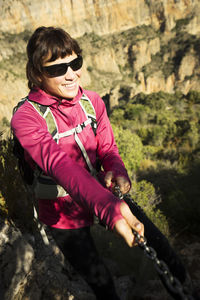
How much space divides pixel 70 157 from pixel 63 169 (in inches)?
8.9

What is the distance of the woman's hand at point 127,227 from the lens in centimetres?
111

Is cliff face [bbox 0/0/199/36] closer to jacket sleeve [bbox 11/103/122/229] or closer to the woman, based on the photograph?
the woman

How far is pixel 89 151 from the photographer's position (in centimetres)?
180

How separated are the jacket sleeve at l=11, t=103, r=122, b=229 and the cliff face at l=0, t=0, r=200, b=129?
174 feet

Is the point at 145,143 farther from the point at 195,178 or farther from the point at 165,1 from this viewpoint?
the point at 165,1

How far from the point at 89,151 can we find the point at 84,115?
27 centimetres

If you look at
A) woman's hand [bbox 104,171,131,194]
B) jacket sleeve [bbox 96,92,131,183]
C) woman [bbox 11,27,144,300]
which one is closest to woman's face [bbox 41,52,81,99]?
woman [bbox 11,27,144,300]

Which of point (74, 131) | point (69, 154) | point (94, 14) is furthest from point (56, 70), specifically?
point (94, 14)

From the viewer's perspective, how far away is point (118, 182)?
63.9 inches

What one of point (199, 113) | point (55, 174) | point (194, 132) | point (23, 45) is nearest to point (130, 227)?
point (55, 174)

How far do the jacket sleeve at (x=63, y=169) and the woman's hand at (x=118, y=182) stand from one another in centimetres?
37

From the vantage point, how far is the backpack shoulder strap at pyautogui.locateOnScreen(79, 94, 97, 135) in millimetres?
1776

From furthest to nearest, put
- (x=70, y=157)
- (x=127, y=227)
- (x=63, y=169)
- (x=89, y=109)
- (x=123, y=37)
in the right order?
(x=123, y=37)
(x=89, y=109)
(x=70, y=157)
(x=63, y=169)
(x=127, y=227)

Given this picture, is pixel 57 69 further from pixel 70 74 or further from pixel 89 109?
pixel 89 109
